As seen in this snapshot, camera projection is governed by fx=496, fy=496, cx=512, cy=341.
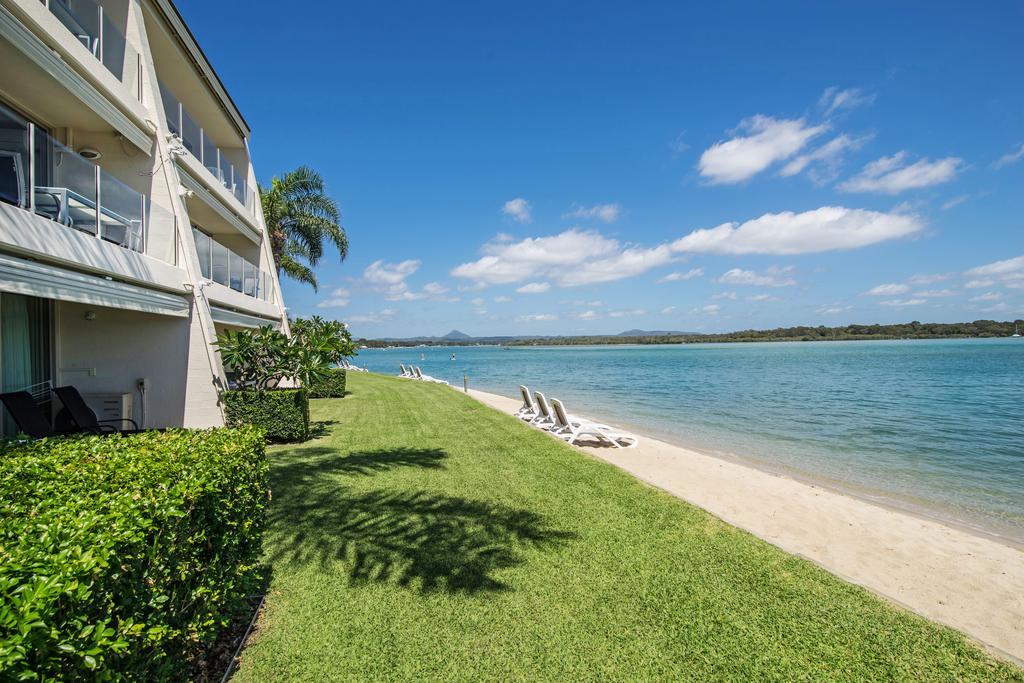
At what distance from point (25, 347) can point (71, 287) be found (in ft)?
10.4

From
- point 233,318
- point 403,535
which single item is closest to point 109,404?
point 233,318

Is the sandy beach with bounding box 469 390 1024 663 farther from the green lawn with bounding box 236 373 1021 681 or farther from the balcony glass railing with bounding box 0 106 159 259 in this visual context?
the balcony glass railing with bounding box 0 106 159 259

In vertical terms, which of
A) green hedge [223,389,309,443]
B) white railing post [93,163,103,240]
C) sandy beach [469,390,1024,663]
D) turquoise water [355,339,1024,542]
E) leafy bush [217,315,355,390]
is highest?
white railing post [93,163,103,240]

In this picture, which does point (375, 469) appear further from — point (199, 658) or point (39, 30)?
point (39, 30)

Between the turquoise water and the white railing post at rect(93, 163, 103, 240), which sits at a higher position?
the white railing post at rect(93, 163, 103, 240)

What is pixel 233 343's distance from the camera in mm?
10742

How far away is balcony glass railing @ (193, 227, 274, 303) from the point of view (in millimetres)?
12086

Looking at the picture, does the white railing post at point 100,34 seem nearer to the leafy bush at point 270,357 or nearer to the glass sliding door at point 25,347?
the glass sliding door at point 25,347

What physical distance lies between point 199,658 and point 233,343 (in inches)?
342

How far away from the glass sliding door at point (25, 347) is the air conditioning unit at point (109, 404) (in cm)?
82

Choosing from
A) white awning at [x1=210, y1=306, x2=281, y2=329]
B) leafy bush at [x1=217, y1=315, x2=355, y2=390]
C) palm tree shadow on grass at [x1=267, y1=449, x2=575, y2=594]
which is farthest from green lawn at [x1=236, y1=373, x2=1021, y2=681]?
white awning at [x1=210, y1=306, x2=281, y2=329]

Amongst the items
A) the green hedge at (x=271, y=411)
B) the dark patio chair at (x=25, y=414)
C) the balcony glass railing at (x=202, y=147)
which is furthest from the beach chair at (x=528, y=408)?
the balcony glass railing at (x=202, y=147)

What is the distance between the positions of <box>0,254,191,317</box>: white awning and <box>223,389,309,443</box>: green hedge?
89.4 inches

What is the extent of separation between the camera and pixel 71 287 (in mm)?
7090
